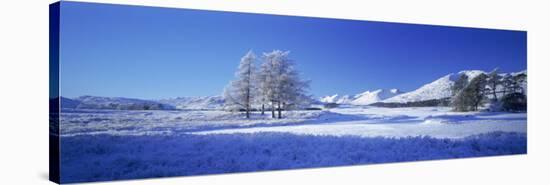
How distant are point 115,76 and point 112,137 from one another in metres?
0.95

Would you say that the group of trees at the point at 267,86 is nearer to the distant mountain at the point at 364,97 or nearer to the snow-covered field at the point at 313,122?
the snow-covered field at the point at 313,122

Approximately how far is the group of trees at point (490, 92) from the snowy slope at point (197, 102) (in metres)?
5.22

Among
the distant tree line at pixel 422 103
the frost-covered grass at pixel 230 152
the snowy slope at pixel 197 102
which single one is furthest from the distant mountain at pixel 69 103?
the distant tree line at pixel 422 103

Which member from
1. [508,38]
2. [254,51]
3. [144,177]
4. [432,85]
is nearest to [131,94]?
[144,177]

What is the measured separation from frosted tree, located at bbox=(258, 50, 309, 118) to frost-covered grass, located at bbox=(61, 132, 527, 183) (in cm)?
62

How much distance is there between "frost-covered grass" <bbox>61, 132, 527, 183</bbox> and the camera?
10.1 m

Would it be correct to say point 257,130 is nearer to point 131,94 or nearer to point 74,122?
point 131,94

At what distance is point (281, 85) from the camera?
1202 centimetres

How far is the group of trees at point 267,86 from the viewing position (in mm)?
11430

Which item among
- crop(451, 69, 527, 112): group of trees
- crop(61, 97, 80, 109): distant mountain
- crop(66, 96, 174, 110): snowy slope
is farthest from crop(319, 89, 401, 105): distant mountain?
crop(61, 97, 80, 109): distant mountain

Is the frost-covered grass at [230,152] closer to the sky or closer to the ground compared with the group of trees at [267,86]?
closer to the ground

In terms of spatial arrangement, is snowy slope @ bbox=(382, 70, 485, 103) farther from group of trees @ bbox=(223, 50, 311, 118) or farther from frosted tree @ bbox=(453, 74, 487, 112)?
group of trees @ bbox=(223, 50, 311, 118)

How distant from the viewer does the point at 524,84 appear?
47.5 feet

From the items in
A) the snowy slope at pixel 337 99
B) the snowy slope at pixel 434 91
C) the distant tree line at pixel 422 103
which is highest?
the snowy slope at pixel 434 91
